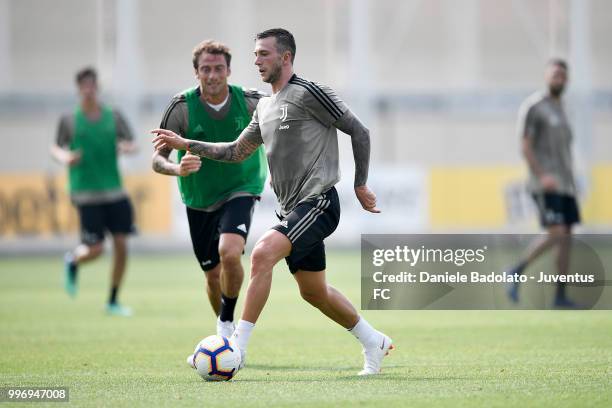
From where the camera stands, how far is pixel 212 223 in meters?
9.21

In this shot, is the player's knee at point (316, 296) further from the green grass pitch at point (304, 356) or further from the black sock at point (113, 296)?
the black sock at point (113, 296)

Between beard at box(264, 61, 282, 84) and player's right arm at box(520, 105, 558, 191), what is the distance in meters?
5.72

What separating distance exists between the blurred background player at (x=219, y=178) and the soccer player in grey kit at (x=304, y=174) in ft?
3.45

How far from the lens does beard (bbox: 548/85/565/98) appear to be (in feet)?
41.4

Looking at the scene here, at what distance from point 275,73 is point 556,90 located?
19.2 feet

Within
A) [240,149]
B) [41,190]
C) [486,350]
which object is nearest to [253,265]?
[240,149]

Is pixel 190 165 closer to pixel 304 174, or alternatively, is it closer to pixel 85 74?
pixel 304 174

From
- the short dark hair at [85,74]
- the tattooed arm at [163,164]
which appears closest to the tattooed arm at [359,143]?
the tattooed arm at [163,164]

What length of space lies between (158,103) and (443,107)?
824 cm

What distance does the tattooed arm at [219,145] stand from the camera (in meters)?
7.93

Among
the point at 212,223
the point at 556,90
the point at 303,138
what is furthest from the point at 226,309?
the point at 556,90

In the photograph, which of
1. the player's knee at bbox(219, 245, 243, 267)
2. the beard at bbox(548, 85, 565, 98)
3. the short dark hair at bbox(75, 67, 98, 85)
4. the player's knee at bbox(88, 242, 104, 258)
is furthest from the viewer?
the player's knee at bbox(88, 242, 104, 258)

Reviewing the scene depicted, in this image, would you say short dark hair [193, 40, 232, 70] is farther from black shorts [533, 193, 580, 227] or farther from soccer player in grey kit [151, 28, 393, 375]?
black shorts [533, 193, 580, 227]

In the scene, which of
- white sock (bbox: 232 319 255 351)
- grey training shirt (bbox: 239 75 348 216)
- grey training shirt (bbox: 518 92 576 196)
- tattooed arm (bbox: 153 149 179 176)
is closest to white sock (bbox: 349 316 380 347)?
white sock (bbox: 232 319 255 351)
